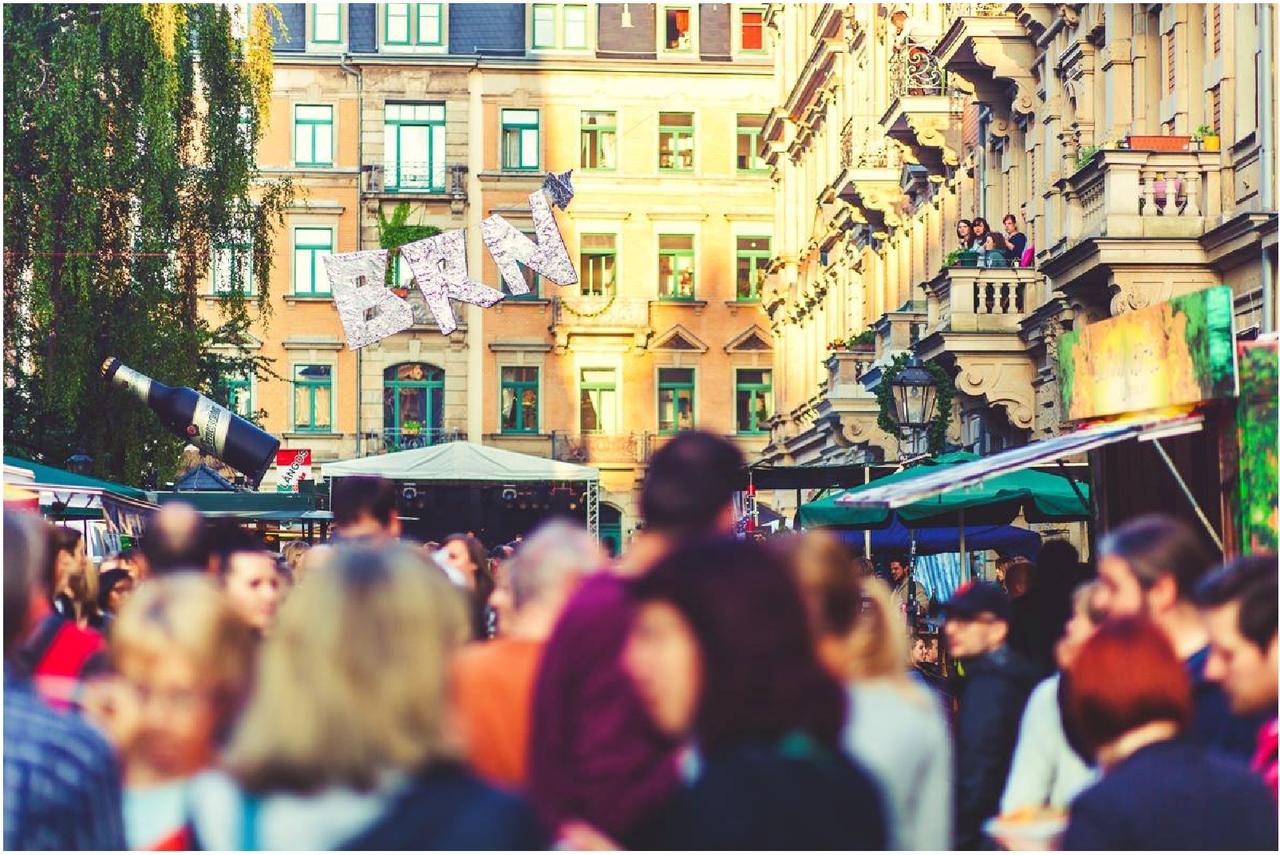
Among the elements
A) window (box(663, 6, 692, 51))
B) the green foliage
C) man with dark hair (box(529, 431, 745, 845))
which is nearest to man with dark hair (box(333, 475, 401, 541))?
man with dark hair (box(529, 431, 745, 845))

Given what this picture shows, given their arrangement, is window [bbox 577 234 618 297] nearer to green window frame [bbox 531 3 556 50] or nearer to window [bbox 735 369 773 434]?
window [bbox 735 369 773 434]

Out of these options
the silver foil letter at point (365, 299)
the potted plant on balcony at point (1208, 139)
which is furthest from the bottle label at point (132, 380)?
the potted plant on balcony at point (1208, 139)

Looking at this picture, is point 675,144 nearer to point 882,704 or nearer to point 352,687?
point 882,704

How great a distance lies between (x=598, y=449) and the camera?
54.8 metres

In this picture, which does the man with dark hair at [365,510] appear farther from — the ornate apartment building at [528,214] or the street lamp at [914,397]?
the ornate apartment building at [528,214]

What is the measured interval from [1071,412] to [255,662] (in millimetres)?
8517

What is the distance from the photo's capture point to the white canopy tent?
2386 cm

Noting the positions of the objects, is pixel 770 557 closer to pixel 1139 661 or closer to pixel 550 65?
pixel 1139 661

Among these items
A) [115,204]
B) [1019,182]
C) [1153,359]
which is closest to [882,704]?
[1153,359]

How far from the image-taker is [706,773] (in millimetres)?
4109

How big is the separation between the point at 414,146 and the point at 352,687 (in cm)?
5198

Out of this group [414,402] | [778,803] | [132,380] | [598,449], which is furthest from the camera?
[598,449]

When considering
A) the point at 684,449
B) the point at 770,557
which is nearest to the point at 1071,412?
the point at 684,449

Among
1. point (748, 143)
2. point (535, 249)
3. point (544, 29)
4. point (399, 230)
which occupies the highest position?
point (544, 29)
